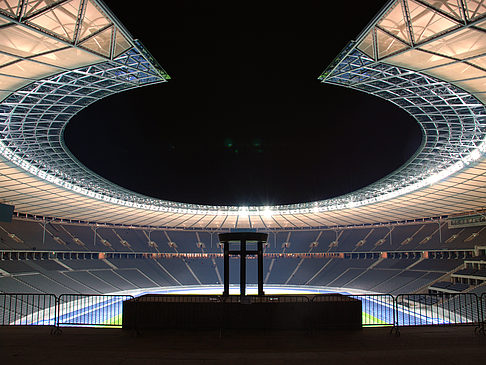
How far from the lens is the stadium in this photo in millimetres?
13703

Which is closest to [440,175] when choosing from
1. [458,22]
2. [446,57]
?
[446,57]

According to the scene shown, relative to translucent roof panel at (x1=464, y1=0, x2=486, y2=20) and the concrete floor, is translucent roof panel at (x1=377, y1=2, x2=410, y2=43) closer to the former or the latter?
translucent roof panel at (x1=464, y1=0, x2=486, y2=20)

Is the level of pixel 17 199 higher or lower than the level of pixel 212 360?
higher

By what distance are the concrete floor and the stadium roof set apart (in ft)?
32.3

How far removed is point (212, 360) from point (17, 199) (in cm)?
4077

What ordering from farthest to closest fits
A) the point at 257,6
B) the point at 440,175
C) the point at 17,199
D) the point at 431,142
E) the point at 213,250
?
the point at 213,250 < the point at 17,199 < the point at 440,175 < the point at 431,142 < the point at 257,6

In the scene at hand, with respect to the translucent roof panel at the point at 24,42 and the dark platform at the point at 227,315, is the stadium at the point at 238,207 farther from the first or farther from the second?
the dark platform at the point at 227,315

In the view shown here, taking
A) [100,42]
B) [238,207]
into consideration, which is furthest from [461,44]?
[238,207]

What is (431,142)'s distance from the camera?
2600cm

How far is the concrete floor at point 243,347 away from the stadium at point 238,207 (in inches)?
63.6

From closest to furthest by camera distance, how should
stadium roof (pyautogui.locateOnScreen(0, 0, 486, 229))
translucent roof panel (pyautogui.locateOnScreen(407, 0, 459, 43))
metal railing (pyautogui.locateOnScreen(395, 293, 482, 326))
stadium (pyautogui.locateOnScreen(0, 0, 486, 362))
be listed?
1. translucent roof panel (pyautogui.locateOnScreen(407, 0, 459, 43))
2. stadium roof (pyautogui.locateOnScreen(0, 0, 486, 229))
3. stadium (pyautogui.locateOnScreen(0, 0, 486, 362))
4. metal railing (pyautogui.locateOnScreen(395, 293, 482, 326))

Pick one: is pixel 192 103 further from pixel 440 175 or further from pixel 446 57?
pixel 440 175

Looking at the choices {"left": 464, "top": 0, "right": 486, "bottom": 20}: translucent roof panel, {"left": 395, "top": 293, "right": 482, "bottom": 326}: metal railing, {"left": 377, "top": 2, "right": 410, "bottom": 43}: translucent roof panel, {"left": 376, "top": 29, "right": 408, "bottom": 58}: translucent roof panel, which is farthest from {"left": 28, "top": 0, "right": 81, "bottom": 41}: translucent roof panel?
{"left": 395, "top": 293, "right": 482, "bottom": 326}: metal railing

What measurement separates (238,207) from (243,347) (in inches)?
1872
